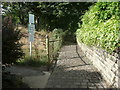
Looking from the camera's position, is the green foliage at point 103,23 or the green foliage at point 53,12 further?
the green foliage at point 53,12

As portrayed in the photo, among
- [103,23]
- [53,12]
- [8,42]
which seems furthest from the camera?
[53,12]

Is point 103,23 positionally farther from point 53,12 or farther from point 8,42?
point 53,12

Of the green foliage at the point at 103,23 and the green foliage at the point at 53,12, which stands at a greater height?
the green foliage at the point at 53,12

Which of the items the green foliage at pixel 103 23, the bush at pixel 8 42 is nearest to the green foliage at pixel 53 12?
the green foliage at pixel 103 23

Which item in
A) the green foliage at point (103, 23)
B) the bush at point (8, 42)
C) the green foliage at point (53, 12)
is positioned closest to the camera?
the bush at point (8, 42)

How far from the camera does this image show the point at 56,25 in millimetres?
14812

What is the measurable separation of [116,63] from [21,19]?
645 inches

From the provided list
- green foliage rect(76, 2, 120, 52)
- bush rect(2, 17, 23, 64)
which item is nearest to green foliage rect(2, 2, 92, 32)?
green foliage rect(76, 2, 120, 52)

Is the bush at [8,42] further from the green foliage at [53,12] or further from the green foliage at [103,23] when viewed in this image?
the green foliage at [53,12]

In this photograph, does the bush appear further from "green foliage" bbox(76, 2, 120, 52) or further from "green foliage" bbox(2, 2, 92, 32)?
"green foliage" bbox(2, 2, 92, 32)

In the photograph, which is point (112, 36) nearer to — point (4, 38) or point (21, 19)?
point (4, 38)

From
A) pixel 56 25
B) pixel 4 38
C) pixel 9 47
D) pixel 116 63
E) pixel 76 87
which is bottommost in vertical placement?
pixel 76 87

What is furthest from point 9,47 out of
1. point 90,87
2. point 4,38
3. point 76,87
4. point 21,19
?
point 21,19

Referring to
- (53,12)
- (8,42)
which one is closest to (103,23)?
(8,42)
